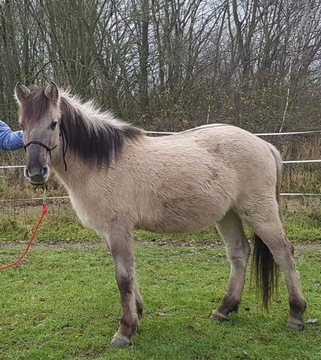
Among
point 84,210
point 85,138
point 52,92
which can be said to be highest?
point 52,92

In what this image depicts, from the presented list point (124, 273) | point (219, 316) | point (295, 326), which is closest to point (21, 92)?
point (124, 273)

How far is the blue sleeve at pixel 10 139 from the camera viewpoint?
12.0 feet

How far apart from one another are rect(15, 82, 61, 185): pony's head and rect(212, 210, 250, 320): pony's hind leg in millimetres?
1817

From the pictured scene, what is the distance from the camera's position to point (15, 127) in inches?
511

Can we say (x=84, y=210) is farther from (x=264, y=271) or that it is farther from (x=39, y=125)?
(x=264, y=271)

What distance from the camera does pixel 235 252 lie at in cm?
422

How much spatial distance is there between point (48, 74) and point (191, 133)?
1102 cm

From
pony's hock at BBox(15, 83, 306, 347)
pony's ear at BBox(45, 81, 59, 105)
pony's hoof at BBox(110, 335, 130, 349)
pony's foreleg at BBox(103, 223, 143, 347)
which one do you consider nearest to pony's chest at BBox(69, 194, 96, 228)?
pony's hock at BBox(15, 83, 306, 347)

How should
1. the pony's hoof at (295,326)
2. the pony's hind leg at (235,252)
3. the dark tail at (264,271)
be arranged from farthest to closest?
the pony's hind leg at (235,252)
the dark tail at (264,271)
the pony's hoof at (295,326)

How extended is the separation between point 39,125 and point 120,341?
1827 millimetres

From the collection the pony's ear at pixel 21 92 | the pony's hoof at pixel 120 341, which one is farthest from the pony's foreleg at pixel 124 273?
the pony's ear at pixel 21 92

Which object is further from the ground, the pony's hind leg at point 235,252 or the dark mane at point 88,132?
the dark mane at point 88,132

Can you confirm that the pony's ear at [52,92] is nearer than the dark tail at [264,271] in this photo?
Yes

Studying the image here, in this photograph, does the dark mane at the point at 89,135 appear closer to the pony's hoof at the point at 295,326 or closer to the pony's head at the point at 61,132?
the pony's head at the point at 61,132
